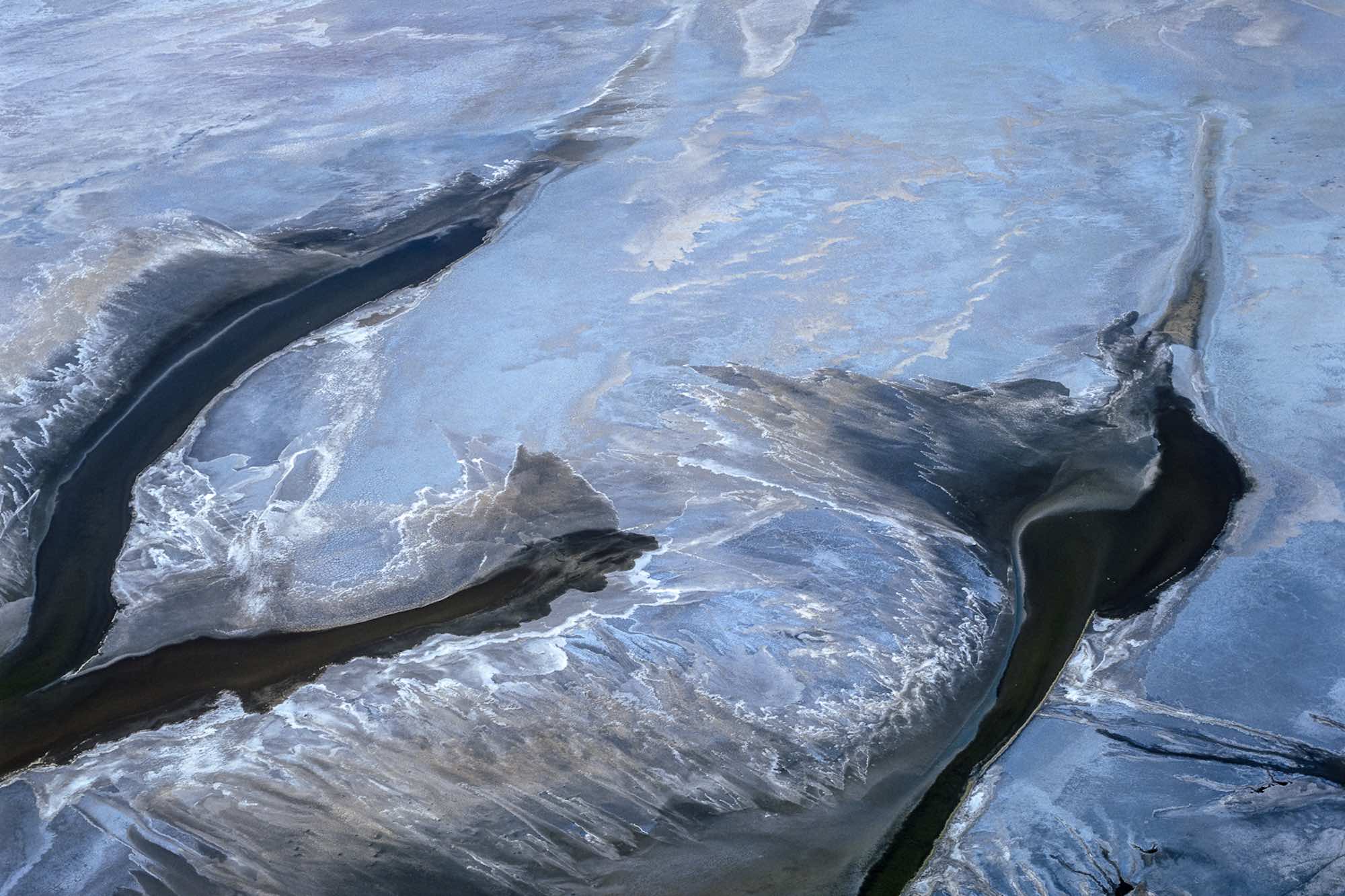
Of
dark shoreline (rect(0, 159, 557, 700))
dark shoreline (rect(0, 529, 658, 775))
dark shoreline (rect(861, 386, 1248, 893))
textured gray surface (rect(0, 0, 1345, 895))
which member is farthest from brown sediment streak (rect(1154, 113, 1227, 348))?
dark shoreline (rect(0, 159, 557, 700))

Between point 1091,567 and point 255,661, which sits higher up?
point 255,661

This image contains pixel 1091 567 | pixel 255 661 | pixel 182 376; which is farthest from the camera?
pixel 182 376

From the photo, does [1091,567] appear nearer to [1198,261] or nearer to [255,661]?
[1198,261]

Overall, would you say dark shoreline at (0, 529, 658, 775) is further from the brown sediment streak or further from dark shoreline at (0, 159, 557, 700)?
the brown sediment streak

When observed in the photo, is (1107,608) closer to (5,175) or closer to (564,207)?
(564,207)

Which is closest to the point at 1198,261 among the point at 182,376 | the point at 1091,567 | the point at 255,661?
the point at 1091,567

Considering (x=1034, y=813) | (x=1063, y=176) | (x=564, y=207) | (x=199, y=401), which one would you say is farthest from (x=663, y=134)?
(x=1034, y=813)
